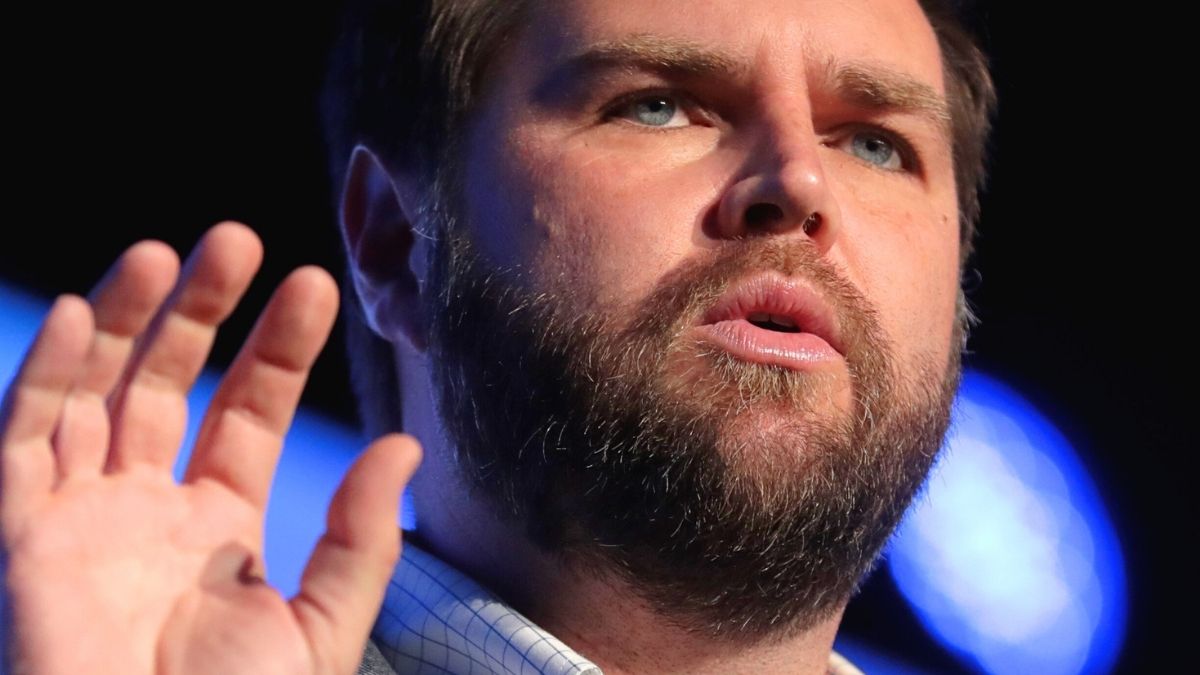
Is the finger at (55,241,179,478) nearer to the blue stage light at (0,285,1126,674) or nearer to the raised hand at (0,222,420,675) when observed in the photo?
the raised hand at (0,222,420,675)

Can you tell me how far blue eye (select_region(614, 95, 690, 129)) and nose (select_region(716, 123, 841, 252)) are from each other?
0.46ft

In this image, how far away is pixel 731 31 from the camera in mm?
1521

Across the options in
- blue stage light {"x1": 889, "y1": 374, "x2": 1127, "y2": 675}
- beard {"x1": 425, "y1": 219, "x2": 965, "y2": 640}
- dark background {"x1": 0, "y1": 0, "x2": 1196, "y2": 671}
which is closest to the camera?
beard {"x1": 425, "y1": 219, "x2": 965, "y2": 640}

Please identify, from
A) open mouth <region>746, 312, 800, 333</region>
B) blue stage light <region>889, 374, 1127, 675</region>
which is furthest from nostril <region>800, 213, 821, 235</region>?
blue stage light <region>889, 374, 1127, 675</region>

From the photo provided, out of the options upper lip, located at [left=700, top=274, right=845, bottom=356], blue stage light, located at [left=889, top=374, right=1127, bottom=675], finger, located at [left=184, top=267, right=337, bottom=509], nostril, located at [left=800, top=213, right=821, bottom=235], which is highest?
finger, located at [left=184, top=267, right=337, bottom=509]

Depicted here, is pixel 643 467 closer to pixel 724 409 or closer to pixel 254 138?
pixel 724 409

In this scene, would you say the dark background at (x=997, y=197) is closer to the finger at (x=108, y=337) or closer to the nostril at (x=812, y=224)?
the nostril at (x=812, y=224)

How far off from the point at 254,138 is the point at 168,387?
4.75ft

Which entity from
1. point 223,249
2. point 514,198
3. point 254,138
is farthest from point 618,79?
point 254,138

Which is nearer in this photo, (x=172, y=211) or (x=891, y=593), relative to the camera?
(x=172, y=211)

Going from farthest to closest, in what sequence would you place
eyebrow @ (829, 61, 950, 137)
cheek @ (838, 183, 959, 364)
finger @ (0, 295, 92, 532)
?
eyebrow @ (829, 61, 950, 137) < cheek @ (838, 183, 959, 364) < finger @ (0, 295, 92, 532)

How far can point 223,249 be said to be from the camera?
0.95 meters

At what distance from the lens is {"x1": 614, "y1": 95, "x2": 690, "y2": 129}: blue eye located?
1.53 meters

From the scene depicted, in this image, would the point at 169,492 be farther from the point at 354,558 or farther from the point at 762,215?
the point at 762,215
